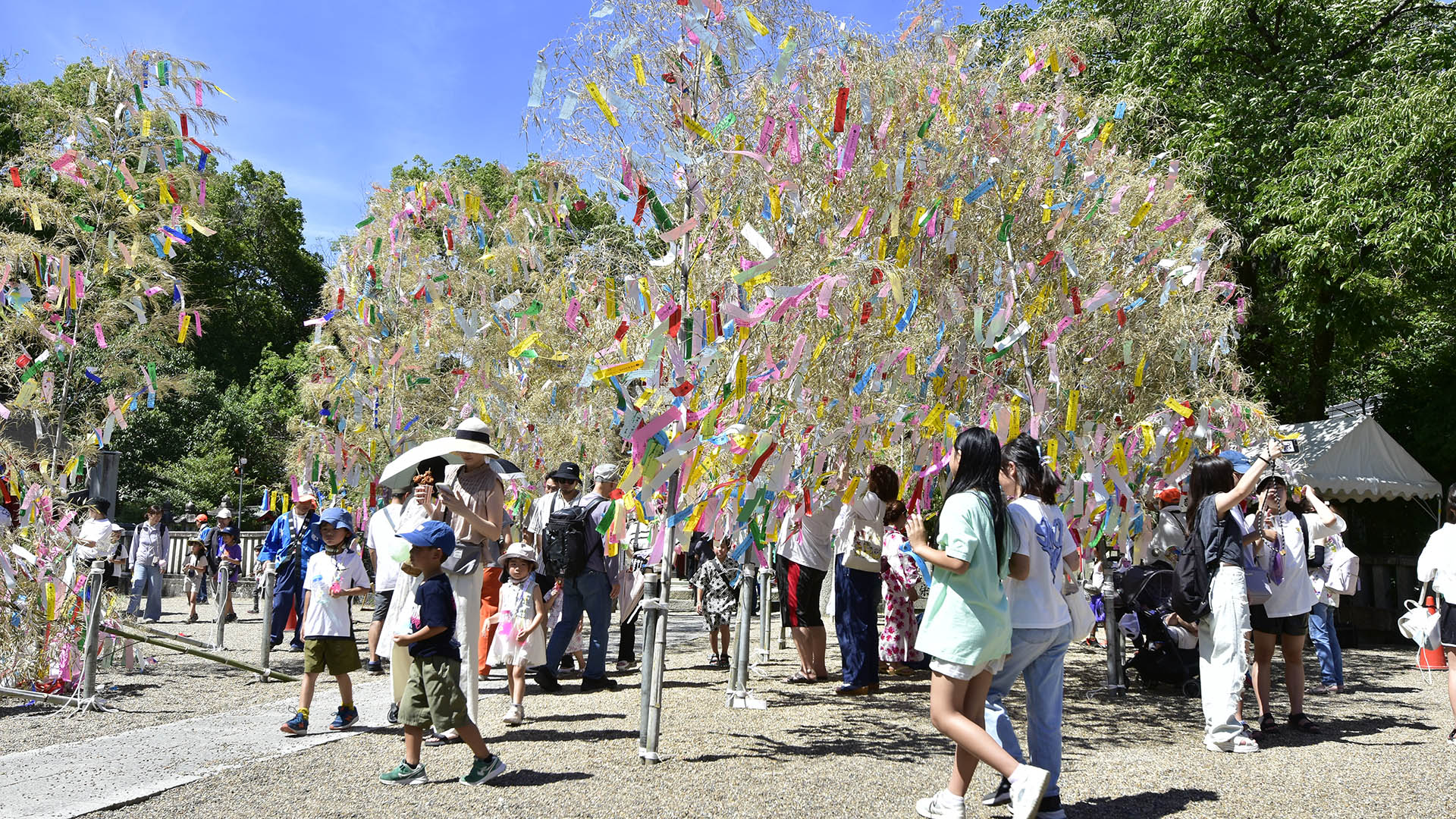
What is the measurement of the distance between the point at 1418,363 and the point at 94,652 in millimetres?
17465

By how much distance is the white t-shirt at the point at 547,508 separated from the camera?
749 centimetres

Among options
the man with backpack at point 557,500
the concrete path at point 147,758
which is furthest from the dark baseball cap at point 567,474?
the concrete path at point 147,758

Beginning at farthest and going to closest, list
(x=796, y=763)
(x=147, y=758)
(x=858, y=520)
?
(x=858, y=520) → (x=147, y=758) → (x=796, y=763)

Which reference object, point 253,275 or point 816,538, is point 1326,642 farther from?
point 253,275

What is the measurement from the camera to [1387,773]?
5.15 metres

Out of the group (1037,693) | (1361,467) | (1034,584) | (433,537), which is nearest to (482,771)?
(433,537)

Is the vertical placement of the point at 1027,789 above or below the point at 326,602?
below

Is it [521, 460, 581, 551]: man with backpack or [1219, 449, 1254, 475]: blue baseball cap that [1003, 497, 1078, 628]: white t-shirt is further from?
[521, 460, 581, 551]: man with backpack

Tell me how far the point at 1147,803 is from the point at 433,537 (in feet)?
11.3

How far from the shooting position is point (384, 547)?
6.58 metres

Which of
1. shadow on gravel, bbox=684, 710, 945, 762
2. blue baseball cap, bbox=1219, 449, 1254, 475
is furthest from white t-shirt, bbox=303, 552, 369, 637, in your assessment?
blue baseball cap, bbox=1219, 449, 1254, 475

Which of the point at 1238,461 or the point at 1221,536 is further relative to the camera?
the point at 1238,461

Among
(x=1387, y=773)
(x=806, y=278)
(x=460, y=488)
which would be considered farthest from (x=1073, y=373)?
(x=460, y=488)

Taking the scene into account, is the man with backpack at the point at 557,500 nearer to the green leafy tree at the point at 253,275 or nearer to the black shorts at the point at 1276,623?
the black shorts at the point at 1276,623
